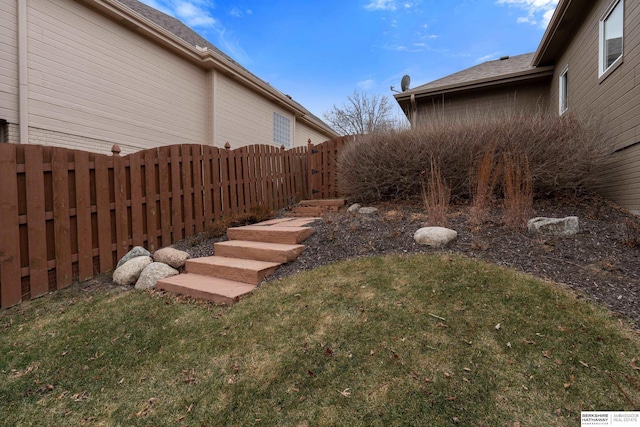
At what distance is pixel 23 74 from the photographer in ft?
16.4

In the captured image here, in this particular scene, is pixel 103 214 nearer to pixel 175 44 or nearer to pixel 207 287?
pixel 207 287

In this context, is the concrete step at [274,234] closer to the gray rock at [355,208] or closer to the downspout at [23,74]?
the gray rock at [355,208]

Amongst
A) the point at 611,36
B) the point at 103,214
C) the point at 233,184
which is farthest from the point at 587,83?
the point at 103,214

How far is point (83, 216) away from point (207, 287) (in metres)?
2.02

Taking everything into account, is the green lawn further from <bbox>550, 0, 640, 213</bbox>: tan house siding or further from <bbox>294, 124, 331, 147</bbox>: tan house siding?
<bbox>294, 124, 331, 147</bbox>: tan house siding

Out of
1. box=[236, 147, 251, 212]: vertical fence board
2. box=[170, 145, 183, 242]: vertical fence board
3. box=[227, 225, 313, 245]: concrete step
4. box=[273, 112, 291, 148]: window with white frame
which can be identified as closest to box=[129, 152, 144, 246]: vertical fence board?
box=[170, 145, 183, 242]: vertical fence board

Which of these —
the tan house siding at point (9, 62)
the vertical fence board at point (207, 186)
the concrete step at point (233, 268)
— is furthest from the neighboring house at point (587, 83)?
the tan house siding at point (9, 62)

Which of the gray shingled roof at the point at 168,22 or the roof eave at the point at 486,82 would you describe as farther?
the roof eave at the point at 486,82

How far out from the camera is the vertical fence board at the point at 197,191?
5188mm

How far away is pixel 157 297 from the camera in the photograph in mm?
3260

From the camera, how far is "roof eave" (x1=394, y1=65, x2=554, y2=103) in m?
8.34

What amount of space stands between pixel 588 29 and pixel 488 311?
709 centimetres

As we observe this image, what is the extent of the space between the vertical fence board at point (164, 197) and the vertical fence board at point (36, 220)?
1.43 m

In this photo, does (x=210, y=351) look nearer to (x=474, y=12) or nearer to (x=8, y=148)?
(x=8, y=148)
